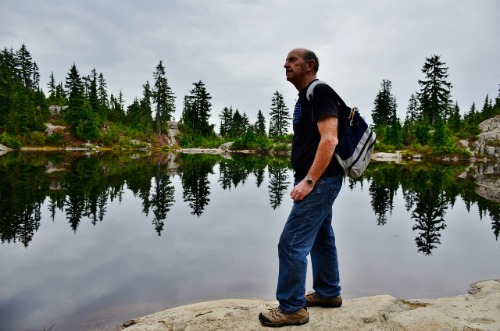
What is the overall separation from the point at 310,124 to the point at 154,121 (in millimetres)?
77366

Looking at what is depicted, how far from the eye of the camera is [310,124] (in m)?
2.94

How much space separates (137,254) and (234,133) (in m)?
76.6

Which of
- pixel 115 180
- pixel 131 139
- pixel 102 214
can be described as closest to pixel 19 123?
pixel 131 139

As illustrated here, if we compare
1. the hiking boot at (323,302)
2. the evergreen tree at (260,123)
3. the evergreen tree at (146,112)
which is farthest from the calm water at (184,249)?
the evergreen tree at (260,123)

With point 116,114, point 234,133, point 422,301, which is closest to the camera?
point 422,301

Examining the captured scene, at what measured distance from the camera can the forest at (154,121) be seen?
49812 mm

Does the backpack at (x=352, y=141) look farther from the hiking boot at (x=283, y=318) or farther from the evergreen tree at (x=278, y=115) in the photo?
the evergreen tree at (x=278, y=115)

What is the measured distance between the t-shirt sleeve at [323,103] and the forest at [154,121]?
49.9 metres

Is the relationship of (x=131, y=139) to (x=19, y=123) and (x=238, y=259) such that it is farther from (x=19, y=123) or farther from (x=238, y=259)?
(x=238, y=259)

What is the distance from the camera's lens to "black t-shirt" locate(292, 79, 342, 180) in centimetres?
276

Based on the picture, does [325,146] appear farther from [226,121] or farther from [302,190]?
[226,121]

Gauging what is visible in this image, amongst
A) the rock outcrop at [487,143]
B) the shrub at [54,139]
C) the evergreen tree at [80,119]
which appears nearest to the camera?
the rock outcrop at [487,143]

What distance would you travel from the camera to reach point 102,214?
1000 cm

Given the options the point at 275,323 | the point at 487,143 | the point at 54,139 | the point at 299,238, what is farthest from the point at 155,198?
the point at 487,143
